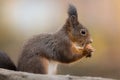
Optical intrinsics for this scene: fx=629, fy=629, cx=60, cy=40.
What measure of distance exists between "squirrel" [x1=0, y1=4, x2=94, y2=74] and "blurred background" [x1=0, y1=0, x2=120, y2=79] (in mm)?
2732

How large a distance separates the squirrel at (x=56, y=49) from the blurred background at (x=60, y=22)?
8.96 feet

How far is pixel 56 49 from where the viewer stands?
8.94 feet

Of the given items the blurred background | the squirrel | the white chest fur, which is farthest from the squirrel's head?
the blurred background

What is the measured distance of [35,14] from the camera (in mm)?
6535

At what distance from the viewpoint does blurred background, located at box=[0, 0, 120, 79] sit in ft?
19.4

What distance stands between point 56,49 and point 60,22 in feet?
11.0

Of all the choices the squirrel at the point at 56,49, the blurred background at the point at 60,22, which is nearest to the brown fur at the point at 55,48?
the squirrel at the point at 56,49

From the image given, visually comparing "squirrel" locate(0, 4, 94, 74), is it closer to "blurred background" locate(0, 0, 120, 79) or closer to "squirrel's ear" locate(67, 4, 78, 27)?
"squirrel's ear" locate(67, 4, 78, 27)

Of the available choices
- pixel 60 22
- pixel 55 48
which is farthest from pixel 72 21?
pixel 60 22

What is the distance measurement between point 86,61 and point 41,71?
10.1 feet

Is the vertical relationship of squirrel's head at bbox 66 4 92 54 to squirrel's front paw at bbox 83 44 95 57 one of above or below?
above

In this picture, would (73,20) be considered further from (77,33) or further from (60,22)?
(60,22)

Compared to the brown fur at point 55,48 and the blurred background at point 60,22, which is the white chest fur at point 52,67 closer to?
the brown fur at point 55,48

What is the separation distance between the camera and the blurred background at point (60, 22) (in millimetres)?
5910
